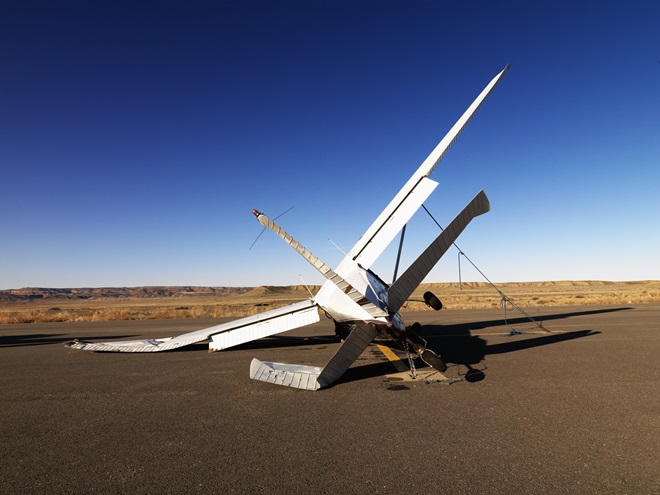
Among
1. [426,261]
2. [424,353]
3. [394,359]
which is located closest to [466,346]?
[394,359]

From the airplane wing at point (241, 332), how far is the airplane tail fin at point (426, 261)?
421cm

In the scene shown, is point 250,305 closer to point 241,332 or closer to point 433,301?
point 241,332

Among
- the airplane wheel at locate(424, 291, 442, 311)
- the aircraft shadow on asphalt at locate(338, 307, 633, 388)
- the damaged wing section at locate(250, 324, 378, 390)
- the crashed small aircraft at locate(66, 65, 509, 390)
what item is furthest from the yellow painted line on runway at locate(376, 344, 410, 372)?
the damaged wing section at locate(250, 324, 378, 390)

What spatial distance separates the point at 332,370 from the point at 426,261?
338 cm

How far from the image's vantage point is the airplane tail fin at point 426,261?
8.49m

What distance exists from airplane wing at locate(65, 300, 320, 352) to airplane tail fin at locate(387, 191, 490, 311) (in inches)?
166

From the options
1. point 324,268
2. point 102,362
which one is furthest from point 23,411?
point 324,268

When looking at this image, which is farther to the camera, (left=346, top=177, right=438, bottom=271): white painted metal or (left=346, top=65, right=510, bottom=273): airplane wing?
(left=346, top=65, right=510, bottom=273): airplane wing

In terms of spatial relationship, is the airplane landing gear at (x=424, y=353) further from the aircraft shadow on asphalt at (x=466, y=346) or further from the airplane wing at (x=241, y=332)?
the airplane wing at (x=241, y=332)

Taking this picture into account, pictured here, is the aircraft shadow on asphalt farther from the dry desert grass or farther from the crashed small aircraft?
the dry desert grass

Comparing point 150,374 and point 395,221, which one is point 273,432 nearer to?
point 150,374

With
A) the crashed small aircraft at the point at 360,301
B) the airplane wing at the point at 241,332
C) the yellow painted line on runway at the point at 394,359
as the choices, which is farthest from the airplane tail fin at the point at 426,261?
the airplane wing at the point at 241,332

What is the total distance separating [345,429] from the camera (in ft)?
19.6

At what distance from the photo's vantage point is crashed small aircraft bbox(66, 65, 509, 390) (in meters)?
8.13
